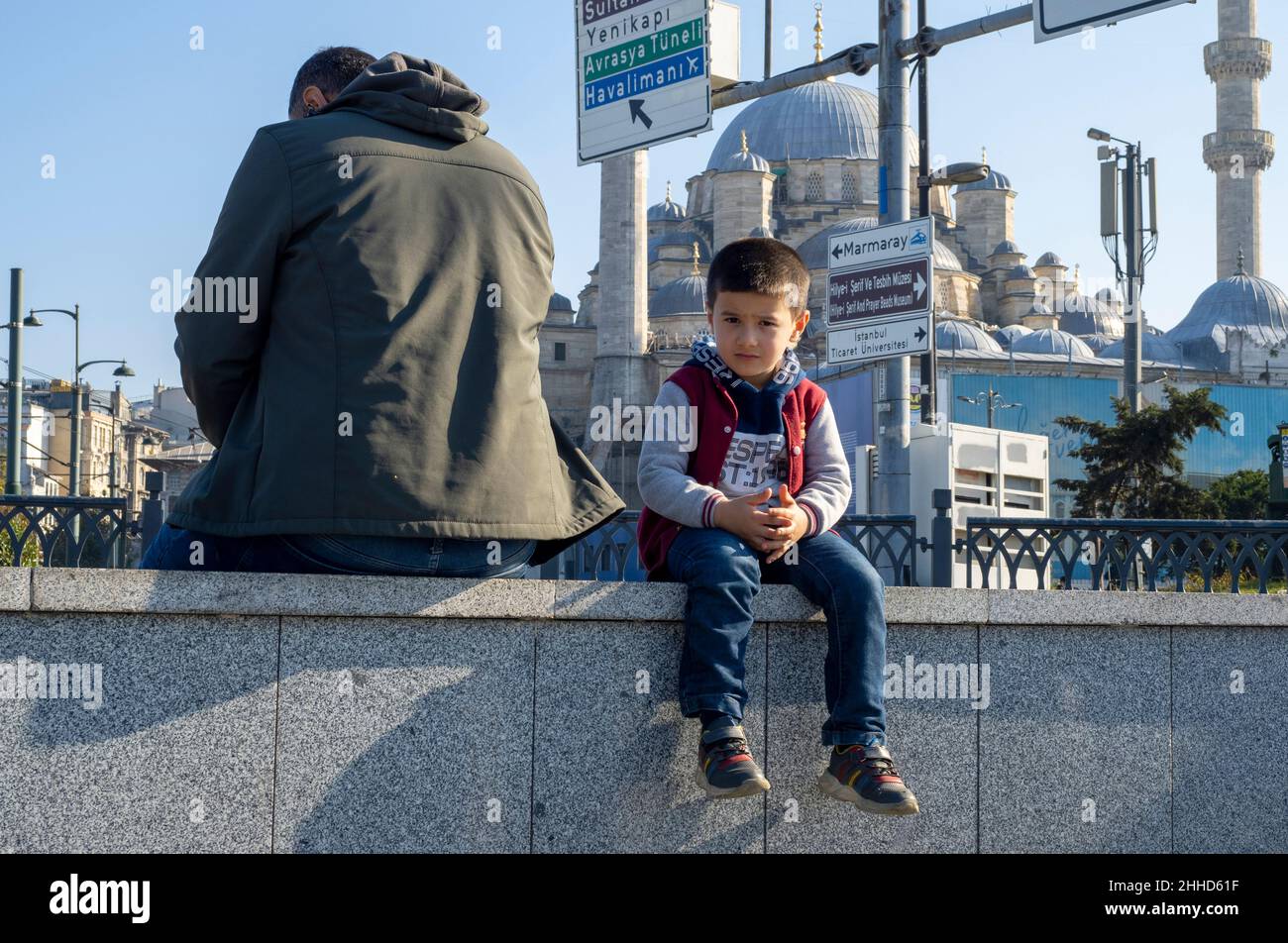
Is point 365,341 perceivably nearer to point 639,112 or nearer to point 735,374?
point 735,374

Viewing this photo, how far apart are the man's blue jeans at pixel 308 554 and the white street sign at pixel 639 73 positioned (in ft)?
18.0

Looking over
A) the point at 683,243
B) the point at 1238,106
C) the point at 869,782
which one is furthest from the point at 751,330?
the point at 1238,106

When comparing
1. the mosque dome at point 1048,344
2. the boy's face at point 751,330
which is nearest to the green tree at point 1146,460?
the boy's face at point 751,330

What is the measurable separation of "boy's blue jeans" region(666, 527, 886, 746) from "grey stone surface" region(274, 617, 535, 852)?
1.38ft

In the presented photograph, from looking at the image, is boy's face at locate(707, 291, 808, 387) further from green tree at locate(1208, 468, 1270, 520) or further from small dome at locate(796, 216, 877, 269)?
small dome at locate(796, 216, 877, 269)

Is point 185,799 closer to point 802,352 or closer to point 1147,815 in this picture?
point 1147,815

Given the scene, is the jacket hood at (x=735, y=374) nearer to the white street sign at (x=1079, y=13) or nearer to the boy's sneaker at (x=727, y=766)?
the boy's sneaker at (x=727, y=766)

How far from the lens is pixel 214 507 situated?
11.6 feet

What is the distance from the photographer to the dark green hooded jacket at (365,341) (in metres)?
3.52


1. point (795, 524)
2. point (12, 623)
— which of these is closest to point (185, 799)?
point (12, 623)

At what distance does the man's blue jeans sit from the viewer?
3.60 meters

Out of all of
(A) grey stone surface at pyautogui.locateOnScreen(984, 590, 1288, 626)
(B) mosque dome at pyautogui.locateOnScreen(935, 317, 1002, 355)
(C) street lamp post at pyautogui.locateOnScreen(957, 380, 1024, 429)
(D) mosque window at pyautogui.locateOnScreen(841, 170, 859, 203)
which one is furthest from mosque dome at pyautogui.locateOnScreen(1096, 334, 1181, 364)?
(A) grey stone surface at pyautogui.locateOnScreen(984, 590, 1288, 626)

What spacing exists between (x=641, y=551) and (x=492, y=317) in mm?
829

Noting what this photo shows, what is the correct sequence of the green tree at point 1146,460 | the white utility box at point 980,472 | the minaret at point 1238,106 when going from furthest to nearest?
the minaret at point 1238,106 → the green tree at point 1146,460 → the white utility box at point 980,472
